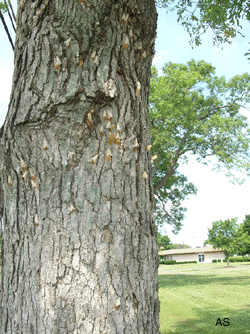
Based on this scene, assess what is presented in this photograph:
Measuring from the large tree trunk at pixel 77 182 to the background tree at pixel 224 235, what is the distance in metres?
35.6

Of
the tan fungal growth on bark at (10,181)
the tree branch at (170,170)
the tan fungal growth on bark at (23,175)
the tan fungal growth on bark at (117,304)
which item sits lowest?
the tan fungal growth on bark at (117,304)

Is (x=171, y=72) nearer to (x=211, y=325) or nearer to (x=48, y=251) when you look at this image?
(x=211, y=325)

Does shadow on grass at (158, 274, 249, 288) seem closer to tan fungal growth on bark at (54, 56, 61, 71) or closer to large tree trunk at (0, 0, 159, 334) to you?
large tree trunk at (0, 0, 159, 334)

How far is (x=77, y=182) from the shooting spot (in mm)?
1649

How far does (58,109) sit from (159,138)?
13342 millimetres

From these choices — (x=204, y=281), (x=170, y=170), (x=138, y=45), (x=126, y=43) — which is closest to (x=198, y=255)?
(x=204, y=281)

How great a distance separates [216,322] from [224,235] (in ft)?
98.6

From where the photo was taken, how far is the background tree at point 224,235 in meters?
34.4

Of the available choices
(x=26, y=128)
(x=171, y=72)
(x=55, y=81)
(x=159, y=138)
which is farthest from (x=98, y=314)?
(x=171, y=72)

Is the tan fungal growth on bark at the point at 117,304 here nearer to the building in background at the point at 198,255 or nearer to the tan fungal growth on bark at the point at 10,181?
the tan fungal growth on bark at the point at 10,181

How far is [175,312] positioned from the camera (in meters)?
8.67

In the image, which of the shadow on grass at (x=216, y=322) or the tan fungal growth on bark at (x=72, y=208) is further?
the shadow on grass at (x=216, y=322)

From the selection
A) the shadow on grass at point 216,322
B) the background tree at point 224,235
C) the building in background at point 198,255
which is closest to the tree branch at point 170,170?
the shadow on grass at point 216,322

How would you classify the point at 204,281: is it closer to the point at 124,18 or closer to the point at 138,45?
the point at 138,45
